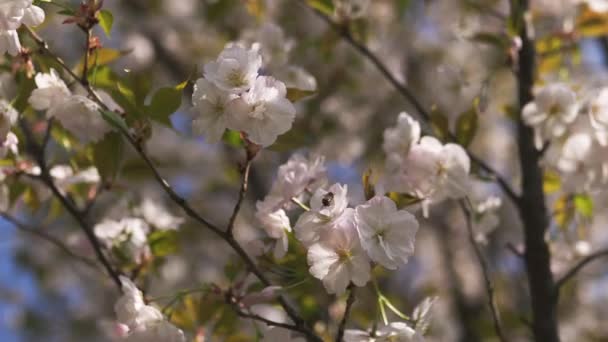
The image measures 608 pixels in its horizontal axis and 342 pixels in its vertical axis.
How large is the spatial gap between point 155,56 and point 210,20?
5.04 feet

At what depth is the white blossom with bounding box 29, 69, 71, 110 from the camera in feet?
3.30

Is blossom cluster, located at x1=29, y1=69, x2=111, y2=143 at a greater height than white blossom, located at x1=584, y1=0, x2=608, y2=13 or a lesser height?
greater

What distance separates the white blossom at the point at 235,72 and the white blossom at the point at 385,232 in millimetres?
193

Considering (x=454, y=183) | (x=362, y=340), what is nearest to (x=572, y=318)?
(x=454, y=183)

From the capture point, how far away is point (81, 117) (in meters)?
1.04

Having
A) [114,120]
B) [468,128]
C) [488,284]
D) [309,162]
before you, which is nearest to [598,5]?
[468,128]

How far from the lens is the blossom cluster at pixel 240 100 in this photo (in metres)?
0.90

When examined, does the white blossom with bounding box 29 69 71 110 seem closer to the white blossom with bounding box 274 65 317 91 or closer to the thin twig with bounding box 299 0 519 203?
the white blossom with bounding box 274 65 317 91

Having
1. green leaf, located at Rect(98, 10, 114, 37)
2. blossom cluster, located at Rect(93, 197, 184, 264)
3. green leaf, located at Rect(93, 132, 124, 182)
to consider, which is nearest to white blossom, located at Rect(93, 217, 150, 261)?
blossom cluster, located at Rect(93, 197, 184, 264)

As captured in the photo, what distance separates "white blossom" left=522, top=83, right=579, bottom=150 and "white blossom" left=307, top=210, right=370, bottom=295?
1.93ft

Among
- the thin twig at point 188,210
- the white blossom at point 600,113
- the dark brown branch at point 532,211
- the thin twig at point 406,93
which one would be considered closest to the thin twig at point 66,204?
the thin twig at point 188,210

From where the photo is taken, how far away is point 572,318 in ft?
10.6

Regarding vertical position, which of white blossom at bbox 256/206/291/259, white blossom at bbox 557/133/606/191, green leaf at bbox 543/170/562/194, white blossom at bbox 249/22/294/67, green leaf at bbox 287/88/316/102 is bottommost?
green leaf at bbox 543/170/562/194

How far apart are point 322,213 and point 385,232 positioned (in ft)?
0.24
